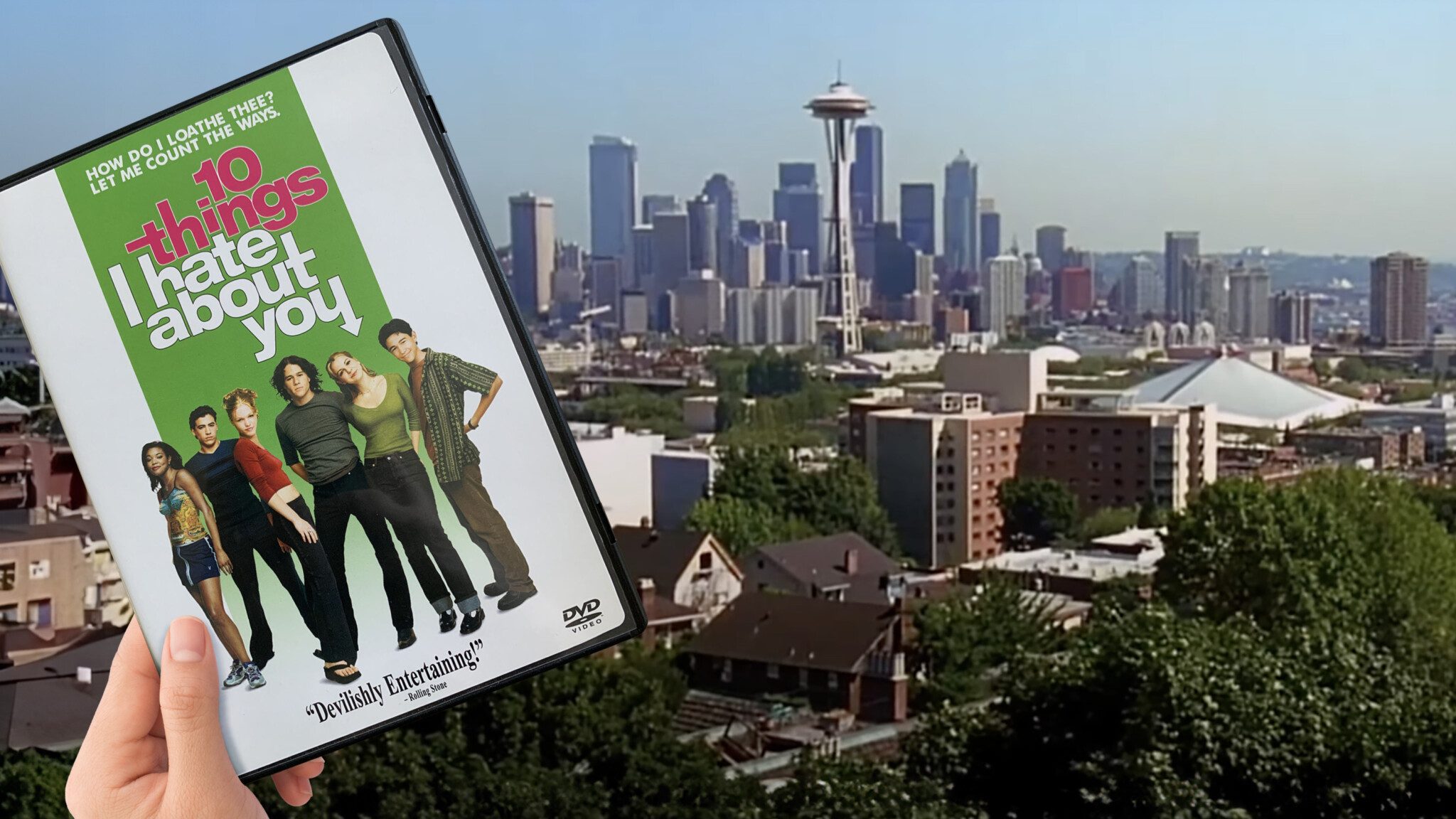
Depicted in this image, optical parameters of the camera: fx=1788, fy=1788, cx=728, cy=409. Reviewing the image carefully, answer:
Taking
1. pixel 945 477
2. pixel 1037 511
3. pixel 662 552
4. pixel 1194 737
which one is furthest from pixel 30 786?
pixel 945 477

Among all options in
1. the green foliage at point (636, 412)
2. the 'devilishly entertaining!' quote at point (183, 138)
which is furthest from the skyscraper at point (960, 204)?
the 'devilishly entertaining!' quote at point (183, 138)

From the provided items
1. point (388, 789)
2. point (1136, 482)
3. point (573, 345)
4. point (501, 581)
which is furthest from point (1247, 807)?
point (573, 345)

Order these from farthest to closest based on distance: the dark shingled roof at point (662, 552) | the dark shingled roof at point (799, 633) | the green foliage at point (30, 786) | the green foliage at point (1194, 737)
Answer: the dark shingled roof at point (662, 552)
the dark shingled roof at point (799, 633)
the green foliage at point (1194, 737)
the green foliage at point (30, 786)

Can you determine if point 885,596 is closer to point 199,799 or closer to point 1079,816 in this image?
point 1079,816

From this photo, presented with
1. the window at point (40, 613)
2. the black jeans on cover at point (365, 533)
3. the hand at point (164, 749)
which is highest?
the black jeans on cover at point (365, 533)

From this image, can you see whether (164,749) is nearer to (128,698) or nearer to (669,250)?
(128,698)

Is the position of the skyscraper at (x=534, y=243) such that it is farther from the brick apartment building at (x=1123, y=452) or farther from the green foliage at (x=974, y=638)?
the green foliage at (x=974, y=638)

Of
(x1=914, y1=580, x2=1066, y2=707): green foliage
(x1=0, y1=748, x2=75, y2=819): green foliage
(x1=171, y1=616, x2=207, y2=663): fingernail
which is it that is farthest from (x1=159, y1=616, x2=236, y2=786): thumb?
(x1=914, y1=580, x2=1066, y2=707): green foliage
